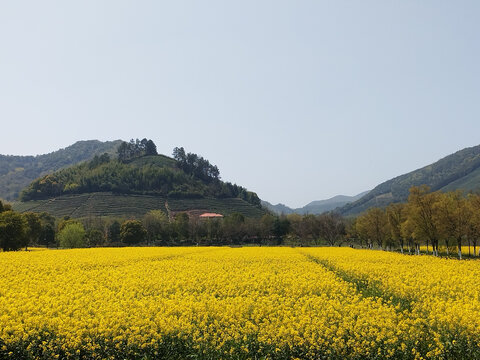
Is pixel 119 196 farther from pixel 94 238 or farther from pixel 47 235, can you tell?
pixel 94 238

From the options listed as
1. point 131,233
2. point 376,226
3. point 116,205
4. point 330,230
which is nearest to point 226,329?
point 376,226

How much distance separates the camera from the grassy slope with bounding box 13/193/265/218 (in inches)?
5886

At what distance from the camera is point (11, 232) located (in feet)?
184

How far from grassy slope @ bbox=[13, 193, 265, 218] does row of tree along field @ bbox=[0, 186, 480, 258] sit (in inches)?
1127

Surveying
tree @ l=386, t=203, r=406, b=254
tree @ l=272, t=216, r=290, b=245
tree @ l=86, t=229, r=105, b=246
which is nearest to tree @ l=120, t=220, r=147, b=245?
tree @ l=86, t=229, r=105, b=246

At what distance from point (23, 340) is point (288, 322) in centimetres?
851

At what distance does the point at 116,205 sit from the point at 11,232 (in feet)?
347

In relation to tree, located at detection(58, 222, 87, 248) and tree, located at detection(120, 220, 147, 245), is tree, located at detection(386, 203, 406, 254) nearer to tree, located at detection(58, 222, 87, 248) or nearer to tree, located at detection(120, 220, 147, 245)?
tree, located at detection(120, 220, 147, 245)

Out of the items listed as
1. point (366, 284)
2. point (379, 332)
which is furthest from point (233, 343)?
point (366, 284)

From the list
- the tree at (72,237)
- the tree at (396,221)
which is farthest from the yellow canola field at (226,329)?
the tree at (72,237)

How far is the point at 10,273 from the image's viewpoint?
947 inches

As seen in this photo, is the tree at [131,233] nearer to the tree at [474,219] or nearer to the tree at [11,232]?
the tree at [11,232]

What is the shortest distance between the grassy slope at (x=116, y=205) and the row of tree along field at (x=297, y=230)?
2864 cm

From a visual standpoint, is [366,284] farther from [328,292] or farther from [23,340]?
[23,340]
